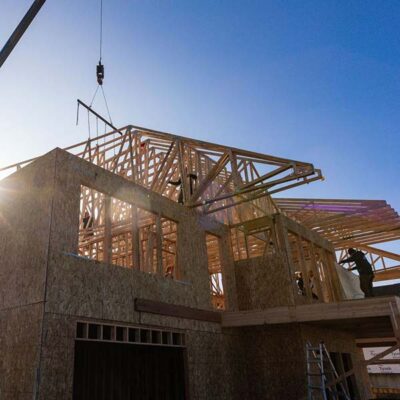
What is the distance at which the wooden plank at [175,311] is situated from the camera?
8.89 meters

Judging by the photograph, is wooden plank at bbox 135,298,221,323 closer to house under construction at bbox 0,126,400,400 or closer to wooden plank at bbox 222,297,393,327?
house under construction at bbox 0,126,400,400

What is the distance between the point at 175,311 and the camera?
977 centimetres

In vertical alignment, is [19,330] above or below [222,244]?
below

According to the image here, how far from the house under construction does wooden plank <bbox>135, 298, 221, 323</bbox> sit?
0.04m

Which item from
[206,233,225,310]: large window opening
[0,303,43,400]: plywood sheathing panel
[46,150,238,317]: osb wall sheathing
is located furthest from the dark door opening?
[206,233,225,310]: large window opening

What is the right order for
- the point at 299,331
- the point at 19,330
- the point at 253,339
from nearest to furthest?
1. the point at 19,330
2. the point at 299,331
3. the point at 253,339

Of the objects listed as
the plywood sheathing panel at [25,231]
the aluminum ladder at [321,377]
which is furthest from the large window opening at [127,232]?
the aluminum ladder at [321,377]

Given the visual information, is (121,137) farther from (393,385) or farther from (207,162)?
(393,385)

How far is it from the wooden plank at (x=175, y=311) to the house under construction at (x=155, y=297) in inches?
1.5

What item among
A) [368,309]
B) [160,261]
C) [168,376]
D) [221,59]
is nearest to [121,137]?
[221,59]

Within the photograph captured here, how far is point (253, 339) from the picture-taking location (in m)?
11.7

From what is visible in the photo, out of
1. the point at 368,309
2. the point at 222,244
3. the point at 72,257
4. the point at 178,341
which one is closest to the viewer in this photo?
the point at 72,257

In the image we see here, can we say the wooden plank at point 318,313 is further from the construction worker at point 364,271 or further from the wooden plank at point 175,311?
the construction worker at point 364,271

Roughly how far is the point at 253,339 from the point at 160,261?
4.10 meters
